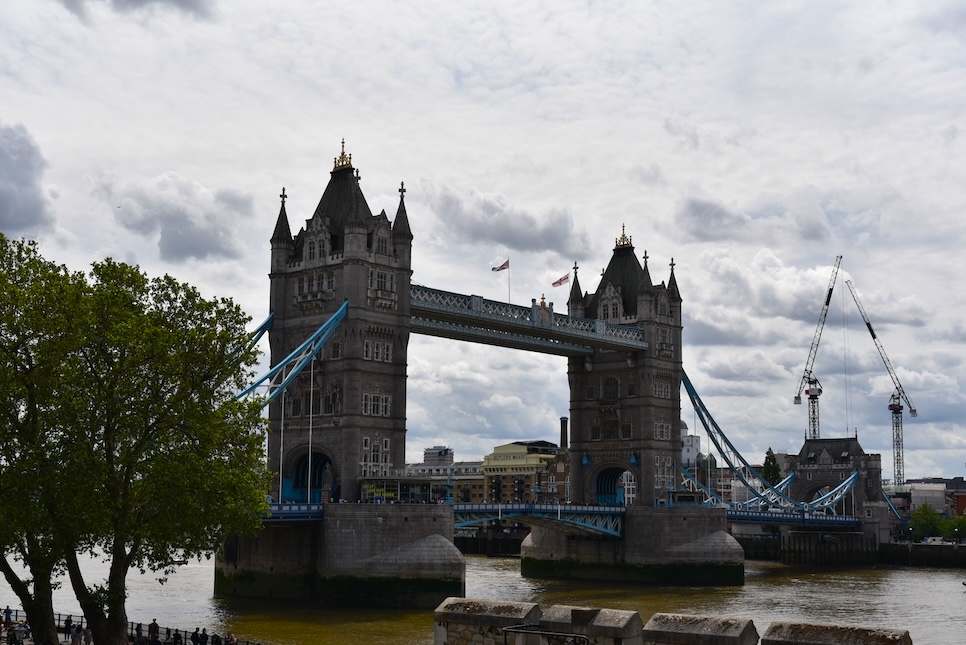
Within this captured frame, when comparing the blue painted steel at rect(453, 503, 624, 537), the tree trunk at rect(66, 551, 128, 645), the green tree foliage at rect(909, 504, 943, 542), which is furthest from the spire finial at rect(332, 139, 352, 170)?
the green tree foliage at rect(909, 504, 943, 542)

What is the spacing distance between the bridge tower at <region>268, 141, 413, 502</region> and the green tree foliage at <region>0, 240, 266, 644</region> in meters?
36.6

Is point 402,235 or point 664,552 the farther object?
point 664,552

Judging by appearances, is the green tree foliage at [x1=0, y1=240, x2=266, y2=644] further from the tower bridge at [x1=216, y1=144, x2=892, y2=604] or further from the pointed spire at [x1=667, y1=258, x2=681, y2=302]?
the pointed spire at [x1=667, y1=258, x2=681, y2=302]

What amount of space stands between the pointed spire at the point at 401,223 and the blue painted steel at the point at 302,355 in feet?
22.8

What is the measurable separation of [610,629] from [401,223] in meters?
62.1

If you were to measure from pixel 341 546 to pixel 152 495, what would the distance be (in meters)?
31.5

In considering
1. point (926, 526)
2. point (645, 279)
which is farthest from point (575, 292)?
point (926, 526)

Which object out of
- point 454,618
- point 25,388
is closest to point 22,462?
point 25,388

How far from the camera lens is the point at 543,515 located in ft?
284

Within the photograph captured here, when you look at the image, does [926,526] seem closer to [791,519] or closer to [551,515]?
[791,519]

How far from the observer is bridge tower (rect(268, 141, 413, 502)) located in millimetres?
77188

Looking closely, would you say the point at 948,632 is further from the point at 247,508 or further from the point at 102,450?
the point at 102,450

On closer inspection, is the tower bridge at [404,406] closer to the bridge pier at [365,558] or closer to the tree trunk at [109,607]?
the bridge pier at [365,558]

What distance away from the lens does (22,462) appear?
35.8m
